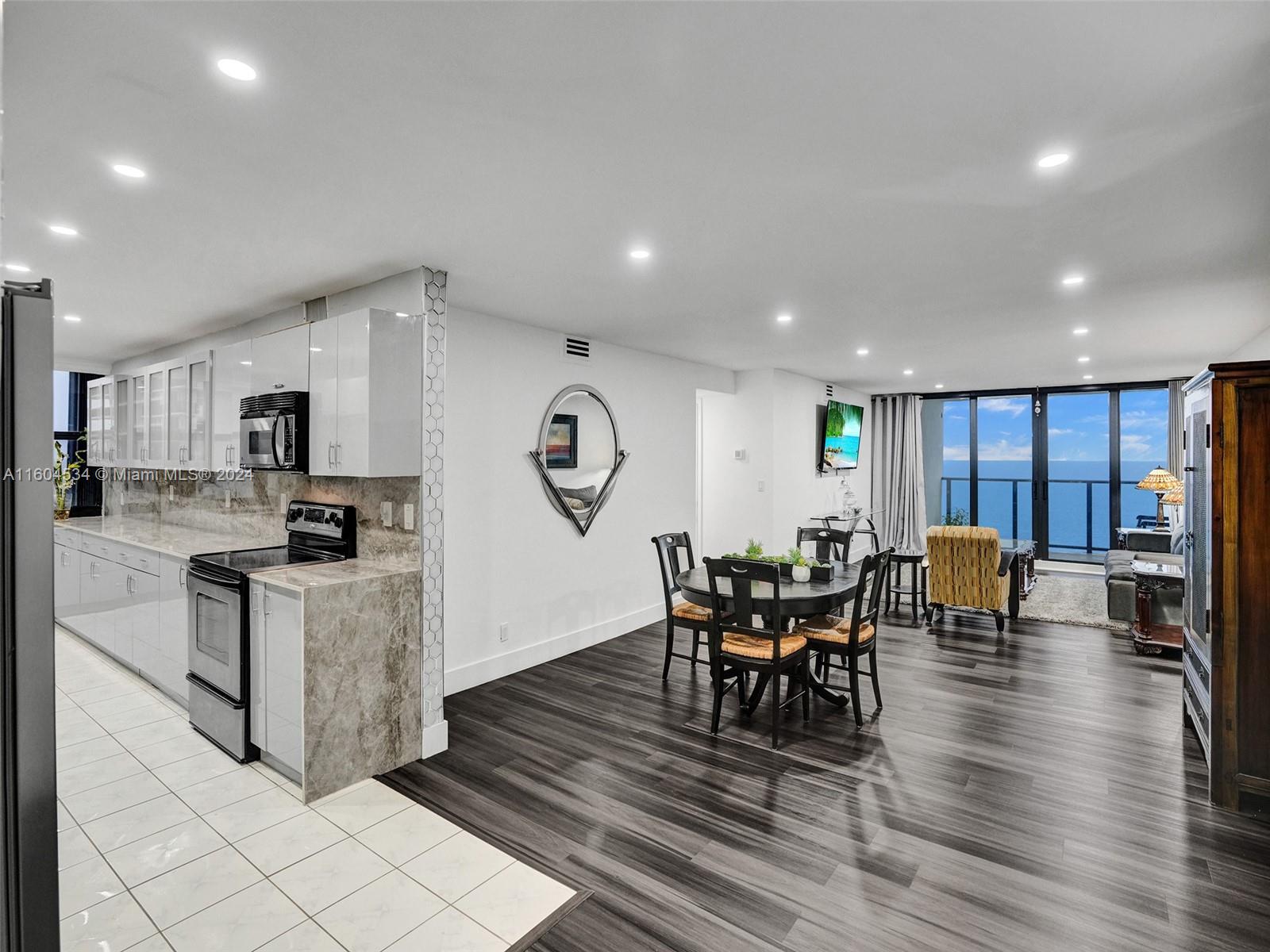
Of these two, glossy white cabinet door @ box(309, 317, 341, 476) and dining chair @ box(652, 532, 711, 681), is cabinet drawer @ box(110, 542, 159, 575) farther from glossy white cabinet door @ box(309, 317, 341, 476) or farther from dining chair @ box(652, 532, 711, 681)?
dining chair @ box(652, 532, 711, 681)

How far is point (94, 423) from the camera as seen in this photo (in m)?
6.19

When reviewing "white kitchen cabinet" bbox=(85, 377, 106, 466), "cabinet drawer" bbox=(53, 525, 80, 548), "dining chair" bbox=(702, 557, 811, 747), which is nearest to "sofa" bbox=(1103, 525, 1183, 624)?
"dining chair" bbox=(702, 557, 811, 747)

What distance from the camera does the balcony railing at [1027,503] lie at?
935 cm

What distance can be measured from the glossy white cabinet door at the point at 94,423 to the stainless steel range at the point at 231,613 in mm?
3387

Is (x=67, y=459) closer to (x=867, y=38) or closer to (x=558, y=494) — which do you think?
(x=558, y=494)

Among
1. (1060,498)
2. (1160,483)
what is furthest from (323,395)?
(1060,498)

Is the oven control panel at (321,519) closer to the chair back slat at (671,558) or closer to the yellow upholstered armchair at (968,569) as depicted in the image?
the chair back slat at (671,558)

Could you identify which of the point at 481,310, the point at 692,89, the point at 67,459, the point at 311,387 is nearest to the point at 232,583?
the point at 311,387

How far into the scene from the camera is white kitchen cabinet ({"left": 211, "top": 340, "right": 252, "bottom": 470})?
4.16 metres

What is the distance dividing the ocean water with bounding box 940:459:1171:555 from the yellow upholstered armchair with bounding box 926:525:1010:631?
4232 millimetres

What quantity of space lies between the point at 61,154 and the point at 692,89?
214 cm

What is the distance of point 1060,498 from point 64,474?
12209mm

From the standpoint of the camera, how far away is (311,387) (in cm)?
366

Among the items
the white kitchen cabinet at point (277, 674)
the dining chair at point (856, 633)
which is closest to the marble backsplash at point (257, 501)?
the white kitchen cabinet at point (277, 674)
